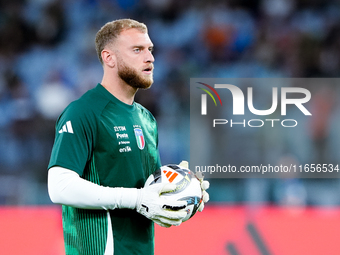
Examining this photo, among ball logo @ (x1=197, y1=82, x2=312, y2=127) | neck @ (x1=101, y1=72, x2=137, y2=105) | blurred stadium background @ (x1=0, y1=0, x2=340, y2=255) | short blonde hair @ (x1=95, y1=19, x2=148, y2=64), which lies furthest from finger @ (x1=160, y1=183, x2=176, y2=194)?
ball logo @ (x1=197, y1=82, x2=312, y2=127)

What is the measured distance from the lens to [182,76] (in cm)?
800

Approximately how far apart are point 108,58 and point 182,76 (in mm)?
5671

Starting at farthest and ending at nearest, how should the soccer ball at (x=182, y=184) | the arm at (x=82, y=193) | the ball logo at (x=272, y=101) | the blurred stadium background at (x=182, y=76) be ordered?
the ball logo at (x=272, y=101), the blurred stadium background at (x=182, y=76), the soccer ball at (x=182, y=184), the arm at (x=82, y=193)

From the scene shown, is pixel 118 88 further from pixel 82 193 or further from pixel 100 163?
pixel 82 193

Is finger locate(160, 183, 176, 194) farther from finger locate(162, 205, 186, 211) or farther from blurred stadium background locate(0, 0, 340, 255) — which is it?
blurred stadium background locate(0, 0, 340, 255)

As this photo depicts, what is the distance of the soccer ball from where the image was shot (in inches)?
83.4

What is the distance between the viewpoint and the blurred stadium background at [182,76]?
5.09 metres

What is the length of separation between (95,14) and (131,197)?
24.1 feet

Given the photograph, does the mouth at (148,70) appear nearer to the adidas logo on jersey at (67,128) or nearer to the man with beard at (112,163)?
the man with beard at (112,163)

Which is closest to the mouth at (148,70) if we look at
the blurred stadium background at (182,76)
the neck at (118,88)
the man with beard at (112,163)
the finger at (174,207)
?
the man with beard at (112,163)

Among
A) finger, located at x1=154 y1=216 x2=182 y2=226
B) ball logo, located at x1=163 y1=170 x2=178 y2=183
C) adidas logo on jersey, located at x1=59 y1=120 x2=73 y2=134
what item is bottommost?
finger, located at x1=154 y1=216 x2=182 y2=226

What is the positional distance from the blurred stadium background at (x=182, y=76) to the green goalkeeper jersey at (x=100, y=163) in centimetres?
224

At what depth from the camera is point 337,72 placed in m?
7.93

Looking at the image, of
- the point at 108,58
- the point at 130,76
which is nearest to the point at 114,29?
the point at 108,58
